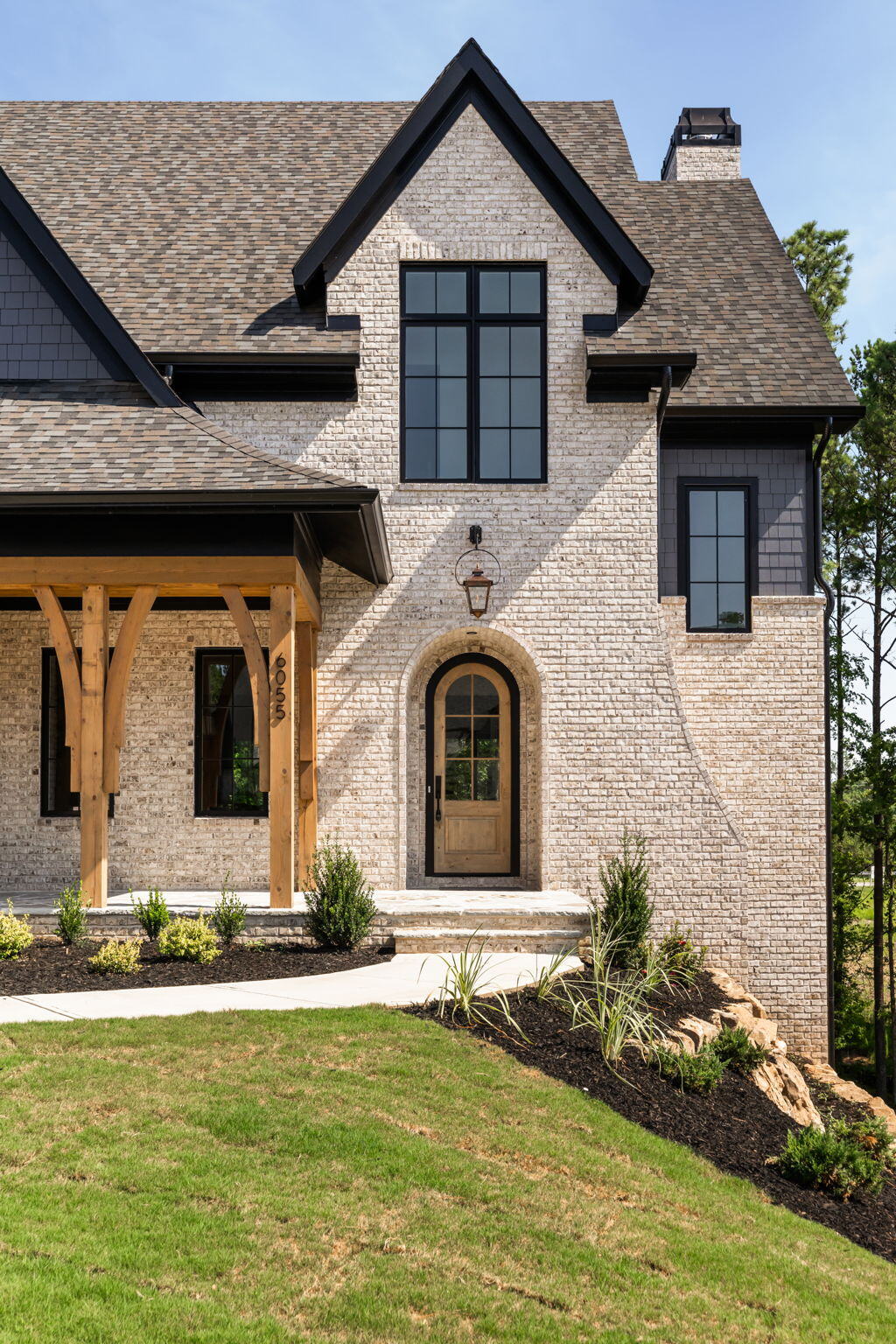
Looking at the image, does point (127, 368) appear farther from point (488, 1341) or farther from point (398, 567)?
point (488, 1341)

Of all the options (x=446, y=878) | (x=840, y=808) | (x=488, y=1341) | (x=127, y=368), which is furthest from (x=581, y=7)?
(x=488, y=1341)

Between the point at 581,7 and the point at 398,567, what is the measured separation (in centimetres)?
603

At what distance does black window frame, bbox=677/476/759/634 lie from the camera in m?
13.0

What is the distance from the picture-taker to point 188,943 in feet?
30.6

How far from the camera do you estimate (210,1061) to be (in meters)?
6.47

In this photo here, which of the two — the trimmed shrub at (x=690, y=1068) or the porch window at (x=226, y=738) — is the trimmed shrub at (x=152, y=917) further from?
the trimmed shrub at (x=690, y=1068)

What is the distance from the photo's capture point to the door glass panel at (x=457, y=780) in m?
13.1

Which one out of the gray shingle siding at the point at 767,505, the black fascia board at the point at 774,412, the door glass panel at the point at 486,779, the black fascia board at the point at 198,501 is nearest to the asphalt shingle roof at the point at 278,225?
the black fascia board at the point at 774,412

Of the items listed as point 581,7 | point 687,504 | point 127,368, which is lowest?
point 687,504

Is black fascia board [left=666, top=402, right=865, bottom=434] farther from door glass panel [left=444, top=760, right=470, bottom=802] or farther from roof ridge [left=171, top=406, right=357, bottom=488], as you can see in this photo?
door glass panel [left=444, top=760, right=470, bottom=802]

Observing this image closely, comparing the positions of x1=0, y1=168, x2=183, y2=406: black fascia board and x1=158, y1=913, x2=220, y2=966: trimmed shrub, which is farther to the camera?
x1=0, y1=168, x2=183, y2=406: black fascia board

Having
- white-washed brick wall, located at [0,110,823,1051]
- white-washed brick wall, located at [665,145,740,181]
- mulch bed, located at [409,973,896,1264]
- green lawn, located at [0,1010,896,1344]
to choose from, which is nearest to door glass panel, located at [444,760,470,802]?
white-washed brick wall, located at [0,110,823,1051]

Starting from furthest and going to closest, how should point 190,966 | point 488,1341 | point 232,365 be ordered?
point 232,365 < point 190,966 < point 488,1341

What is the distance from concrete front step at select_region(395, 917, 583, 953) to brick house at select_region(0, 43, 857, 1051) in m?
1.79
